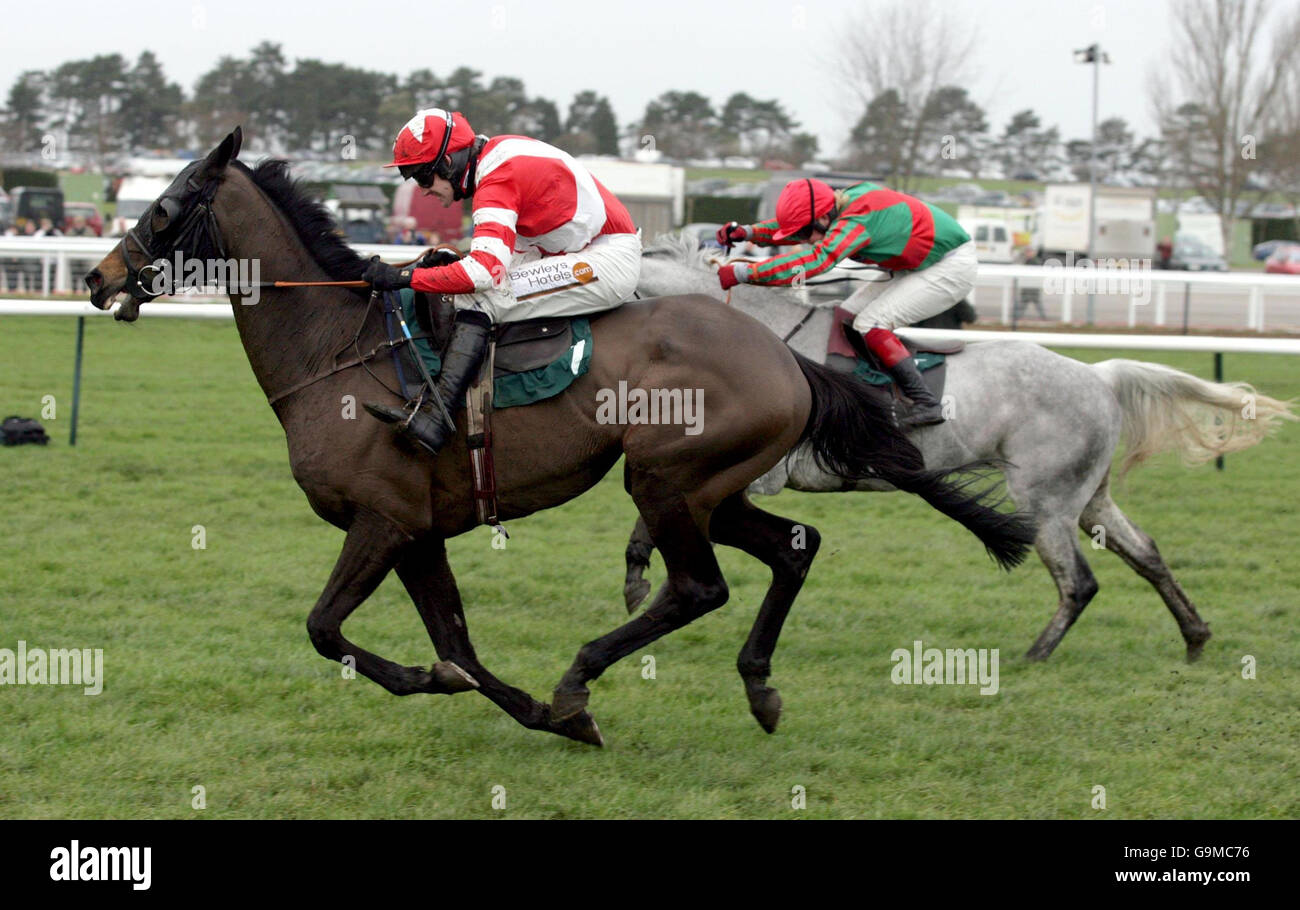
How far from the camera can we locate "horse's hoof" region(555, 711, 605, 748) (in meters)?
4.38

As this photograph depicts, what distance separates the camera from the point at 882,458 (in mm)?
4734

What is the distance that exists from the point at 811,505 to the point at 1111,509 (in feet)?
9.89

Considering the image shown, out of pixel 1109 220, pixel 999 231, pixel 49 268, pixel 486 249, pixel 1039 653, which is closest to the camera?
pixel 486 249

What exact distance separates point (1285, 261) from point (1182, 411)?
3215cm

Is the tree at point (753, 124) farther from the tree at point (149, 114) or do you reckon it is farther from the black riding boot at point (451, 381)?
the black riding boot at point (451, 381)

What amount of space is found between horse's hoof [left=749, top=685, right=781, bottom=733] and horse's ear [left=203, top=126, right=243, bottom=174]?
2.36 m

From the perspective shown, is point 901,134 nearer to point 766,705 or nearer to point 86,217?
point 86,217

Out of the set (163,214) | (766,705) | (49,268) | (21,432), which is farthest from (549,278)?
(49,268)

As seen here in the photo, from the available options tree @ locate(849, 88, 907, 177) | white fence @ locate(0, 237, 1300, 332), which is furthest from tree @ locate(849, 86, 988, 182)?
white fence @ locate(0, 237, 1300, 332)

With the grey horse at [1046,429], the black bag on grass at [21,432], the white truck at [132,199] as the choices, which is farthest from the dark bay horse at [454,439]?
the white truck at [132,199]

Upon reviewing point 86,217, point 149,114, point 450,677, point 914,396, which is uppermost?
point 149,114

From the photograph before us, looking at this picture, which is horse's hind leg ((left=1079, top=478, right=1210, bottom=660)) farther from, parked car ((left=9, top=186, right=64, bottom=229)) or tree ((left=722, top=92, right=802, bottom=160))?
tree ((left=722, top=92, right=802, bottom=160))
